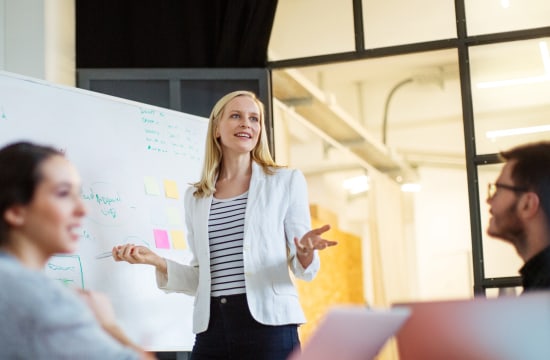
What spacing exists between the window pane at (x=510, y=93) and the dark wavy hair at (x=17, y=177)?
3.31 m

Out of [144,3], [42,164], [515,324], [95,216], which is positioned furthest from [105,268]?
[515,324]

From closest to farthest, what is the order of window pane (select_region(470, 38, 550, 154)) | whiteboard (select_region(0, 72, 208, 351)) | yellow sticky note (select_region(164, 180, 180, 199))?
whiteboard (select_region(0, 72, 208, 351)), yellow sticky note (select_region(164, 180, 180, 199)), window pane (select_region(470, 38, 550, 154))

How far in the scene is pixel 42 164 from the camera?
1.40 metres

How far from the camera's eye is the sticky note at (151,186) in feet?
12.5

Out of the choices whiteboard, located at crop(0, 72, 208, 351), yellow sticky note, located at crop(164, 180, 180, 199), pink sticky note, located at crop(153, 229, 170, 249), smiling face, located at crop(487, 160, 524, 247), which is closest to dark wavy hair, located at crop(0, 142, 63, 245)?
smiling face, located at crop(487, 160, 524, 247)

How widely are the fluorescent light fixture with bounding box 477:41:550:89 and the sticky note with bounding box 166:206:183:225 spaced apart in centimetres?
171

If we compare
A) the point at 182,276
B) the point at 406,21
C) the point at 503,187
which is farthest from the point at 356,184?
the point at 503,187

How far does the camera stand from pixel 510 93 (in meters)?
4.43

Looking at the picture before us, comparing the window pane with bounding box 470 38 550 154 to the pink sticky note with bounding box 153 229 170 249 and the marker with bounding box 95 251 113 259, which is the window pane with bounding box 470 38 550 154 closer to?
the pink sticky note with bounding box 153 229 170 249

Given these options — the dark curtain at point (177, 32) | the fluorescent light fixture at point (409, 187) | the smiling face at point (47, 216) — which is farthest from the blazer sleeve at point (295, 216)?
the fluorescent light fixture at point (409, 187)

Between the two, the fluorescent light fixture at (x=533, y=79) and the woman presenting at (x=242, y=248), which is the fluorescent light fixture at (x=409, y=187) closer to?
the fluorescent light fixture at (x=533, y=79)

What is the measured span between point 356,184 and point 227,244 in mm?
5844

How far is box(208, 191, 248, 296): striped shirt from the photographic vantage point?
286 centimetres

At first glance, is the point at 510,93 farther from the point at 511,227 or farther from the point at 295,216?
the point at 511,227
